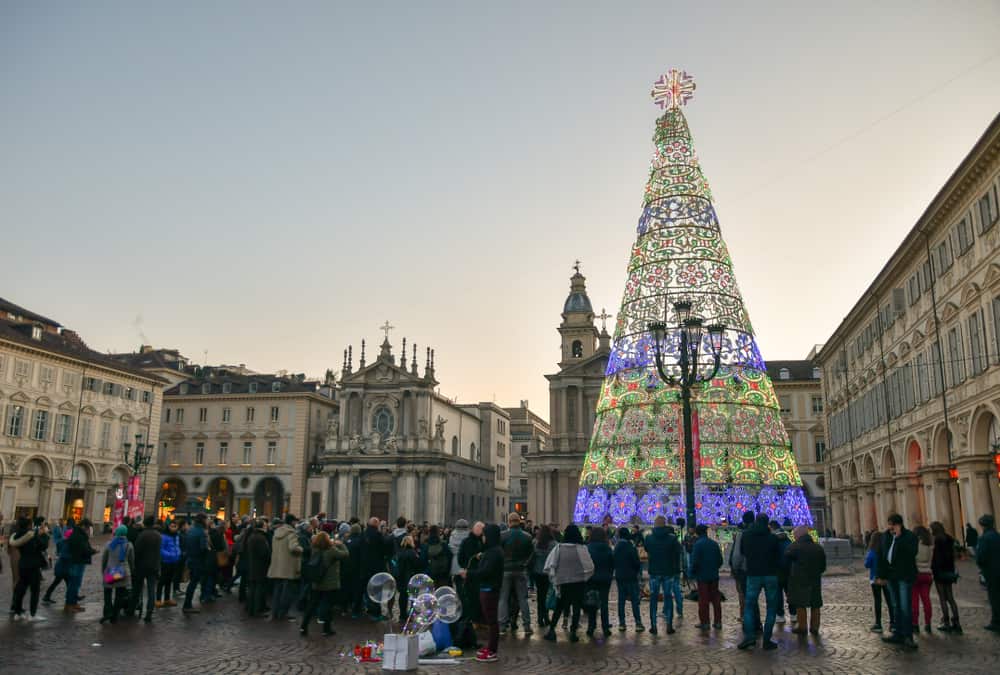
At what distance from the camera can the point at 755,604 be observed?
1189cm

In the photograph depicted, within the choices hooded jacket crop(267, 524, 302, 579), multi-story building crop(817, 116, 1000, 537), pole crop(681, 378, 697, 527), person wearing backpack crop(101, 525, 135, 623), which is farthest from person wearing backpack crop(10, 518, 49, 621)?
multi-story building crop(817, 116, 1000, 537)

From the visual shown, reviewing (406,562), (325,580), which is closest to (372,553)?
(406,562)

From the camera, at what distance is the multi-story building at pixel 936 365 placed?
982 inches

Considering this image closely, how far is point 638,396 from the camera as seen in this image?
21.6 meters

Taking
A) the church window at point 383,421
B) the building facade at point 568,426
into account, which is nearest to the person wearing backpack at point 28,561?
the building facade at point 568,426

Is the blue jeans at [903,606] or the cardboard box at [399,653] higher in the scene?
the blue jeans at [903,606]

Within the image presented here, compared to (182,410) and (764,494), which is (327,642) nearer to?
(764,494)

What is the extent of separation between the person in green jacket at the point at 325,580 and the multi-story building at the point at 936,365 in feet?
64.8

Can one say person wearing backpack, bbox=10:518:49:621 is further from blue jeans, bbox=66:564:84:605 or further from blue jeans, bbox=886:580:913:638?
blue jeans, bbox=886:580:913:638

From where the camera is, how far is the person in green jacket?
12938 mm

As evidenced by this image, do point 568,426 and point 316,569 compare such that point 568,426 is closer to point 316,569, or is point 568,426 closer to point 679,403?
point 679,403

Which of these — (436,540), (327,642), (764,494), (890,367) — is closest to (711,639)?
(436,540)

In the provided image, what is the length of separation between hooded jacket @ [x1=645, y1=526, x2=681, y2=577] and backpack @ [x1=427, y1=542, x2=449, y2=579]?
3.32 metres

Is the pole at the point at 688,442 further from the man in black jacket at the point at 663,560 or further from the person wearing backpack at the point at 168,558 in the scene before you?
the person wearing backpack at the point at 168,558
